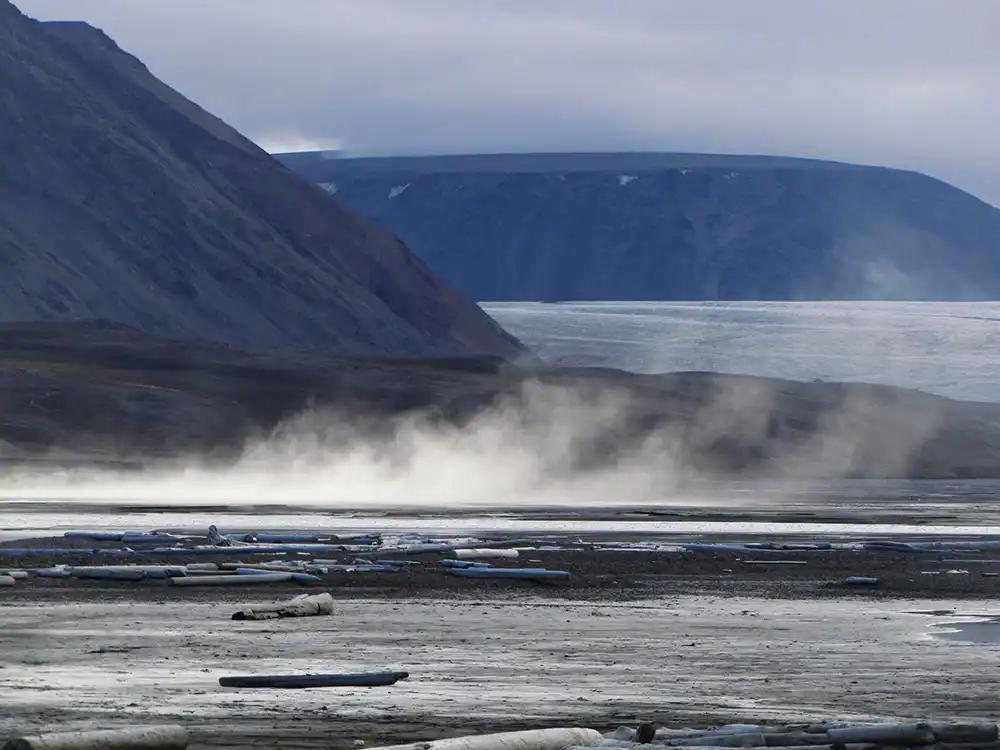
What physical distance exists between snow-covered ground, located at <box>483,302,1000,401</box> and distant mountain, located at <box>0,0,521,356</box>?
245 inches

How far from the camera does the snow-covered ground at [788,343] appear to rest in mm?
130125

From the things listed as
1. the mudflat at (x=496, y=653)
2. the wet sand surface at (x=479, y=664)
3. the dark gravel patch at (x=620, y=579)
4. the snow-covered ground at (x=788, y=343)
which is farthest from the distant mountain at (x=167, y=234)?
the wet sand surface at (x=479, y=664)

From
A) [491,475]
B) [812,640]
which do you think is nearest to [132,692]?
[812,640]

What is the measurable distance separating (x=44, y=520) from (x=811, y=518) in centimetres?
1821

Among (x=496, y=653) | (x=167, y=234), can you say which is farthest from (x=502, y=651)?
(x=167, y=234)

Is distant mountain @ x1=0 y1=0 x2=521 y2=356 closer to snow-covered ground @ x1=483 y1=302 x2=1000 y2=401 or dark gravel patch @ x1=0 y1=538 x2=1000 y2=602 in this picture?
snow-covered ground @ x1=483 y1=302 x2=1000 y2=401

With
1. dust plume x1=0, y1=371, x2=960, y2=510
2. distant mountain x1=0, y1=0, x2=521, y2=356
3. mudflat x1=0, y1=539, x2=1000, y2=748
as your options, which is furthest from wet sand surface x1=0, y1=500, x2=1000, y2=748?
distant mountain x1=0, y1=0, x2=521, y2=356

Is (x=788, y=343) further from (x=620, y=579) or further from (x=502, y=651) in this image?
(x=502, y=651)

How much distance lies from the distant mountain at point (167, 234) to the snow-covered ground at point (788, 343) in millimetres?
6228

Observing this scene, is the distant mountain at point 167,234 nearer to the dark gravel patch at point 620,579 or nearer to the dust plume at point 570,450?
the dust plume at point 570,450

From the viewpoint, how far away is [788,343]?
141m

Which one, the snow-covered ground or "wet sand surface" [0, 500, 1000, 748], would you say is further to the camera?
the snow-covered ground

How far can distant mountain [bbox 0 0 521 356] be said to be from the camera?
379 ft

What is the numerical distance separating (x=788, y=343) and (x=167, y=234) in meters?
42.5
